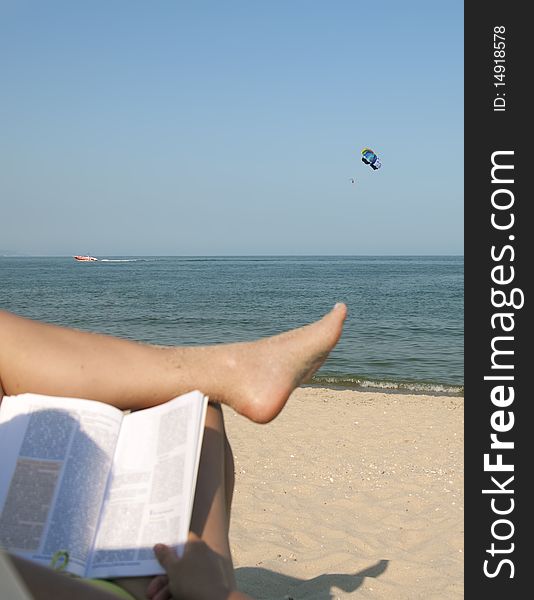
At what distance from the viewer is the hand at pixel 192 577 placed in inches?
52.2

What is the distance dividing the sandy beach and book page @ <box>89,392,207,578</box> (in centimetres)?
139

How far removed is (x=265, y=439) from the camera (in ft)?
18.2

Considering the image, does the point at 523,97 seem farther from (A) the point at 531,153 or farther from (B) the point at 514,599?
(B) the point at 514,599

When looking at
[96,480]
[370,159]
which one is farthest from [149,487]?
[370,159]

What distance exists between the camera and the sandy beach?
2.90m

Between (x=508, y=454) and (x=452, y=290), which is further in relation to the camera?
(x=452, y=290)

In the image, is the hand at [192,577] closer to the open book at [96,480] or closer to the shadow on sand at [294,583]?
the open book at [96,480]

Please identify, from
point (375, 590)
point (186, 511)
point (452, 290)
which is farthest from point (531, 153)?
point (452, 290)

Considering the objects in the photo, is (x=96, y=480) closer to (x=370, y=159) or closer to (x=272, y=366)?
(x=272, y=366)


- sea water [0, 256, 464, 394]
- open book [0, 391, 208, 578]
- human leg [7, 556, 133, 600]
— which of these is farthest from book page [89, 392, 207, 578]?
sea water [0, 256, 464, 394]

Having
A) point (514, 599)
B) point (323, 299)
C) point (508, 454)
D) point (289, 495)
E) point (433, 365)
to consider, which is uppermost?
point (323, 299)

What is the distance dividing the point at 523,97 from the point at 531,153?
1.40 feet

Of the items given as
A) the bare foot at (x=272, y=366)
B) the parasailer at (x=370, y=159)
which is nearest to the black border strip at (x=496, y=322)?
the bare foot at (x=272, y=366)

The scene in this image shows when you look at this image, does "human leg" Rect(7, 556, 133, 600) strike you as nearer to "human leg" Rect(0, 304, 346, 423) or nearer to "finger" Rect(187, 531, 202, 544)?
"finger" Rect(187, 531, 202, 544)
